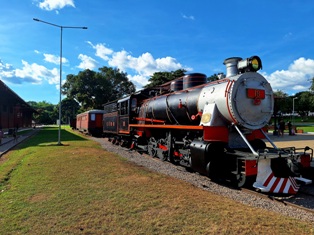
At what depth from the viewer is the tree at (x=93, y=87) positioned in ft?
162

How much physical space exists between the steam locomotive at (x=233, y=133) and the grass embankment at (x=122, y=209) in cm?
109

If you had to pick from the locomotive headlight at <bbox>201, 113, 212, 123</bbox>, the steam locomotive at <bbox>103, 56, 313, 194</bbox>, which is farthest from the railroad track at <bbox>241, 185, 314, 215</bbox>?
the locomotive headlight at <bbox>201, 113, 212, 123</bbox>

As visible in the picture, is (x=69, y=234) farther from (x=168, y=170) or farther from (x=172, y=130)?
(x=172, y=130)

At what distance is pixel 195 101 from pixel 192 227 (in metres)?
4.84

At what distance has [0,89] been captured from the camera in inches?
1057

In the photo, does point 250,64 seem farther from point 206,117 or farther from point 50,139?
point 50,139

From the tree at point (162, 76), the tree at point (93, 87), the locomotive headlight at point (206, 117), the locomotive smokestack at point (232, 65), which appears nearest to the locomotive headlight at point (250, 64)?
the locomotive smokestack at point (232, 65)

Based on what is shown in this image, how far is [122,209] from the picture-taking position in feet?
16.0

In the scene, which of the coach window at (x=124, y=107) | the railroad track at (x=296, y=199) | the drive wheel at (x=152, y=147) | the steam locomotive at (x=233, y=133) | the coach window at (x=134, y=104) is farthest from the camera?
the coach window at (x=124, y=107)

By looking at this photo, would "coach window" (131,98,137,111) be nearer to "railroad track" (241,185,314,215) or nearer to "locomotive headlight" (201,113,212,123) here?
"locomotive headlight" (201,113,212,123)

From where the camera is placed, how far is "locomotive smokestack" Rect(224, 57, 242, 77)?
7.69 m

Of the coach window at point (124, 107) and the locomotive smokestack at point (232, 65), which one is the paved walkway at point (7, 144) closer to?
the coach window at point (124, 107)

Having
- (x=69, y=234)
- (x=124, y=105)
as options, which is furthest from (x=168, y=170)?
(x=124, y=105)

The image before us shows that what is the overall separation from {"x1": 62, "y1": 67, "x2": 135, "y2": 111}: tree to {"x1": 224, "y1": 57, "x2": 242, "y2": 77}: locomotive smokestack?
1692 inches
